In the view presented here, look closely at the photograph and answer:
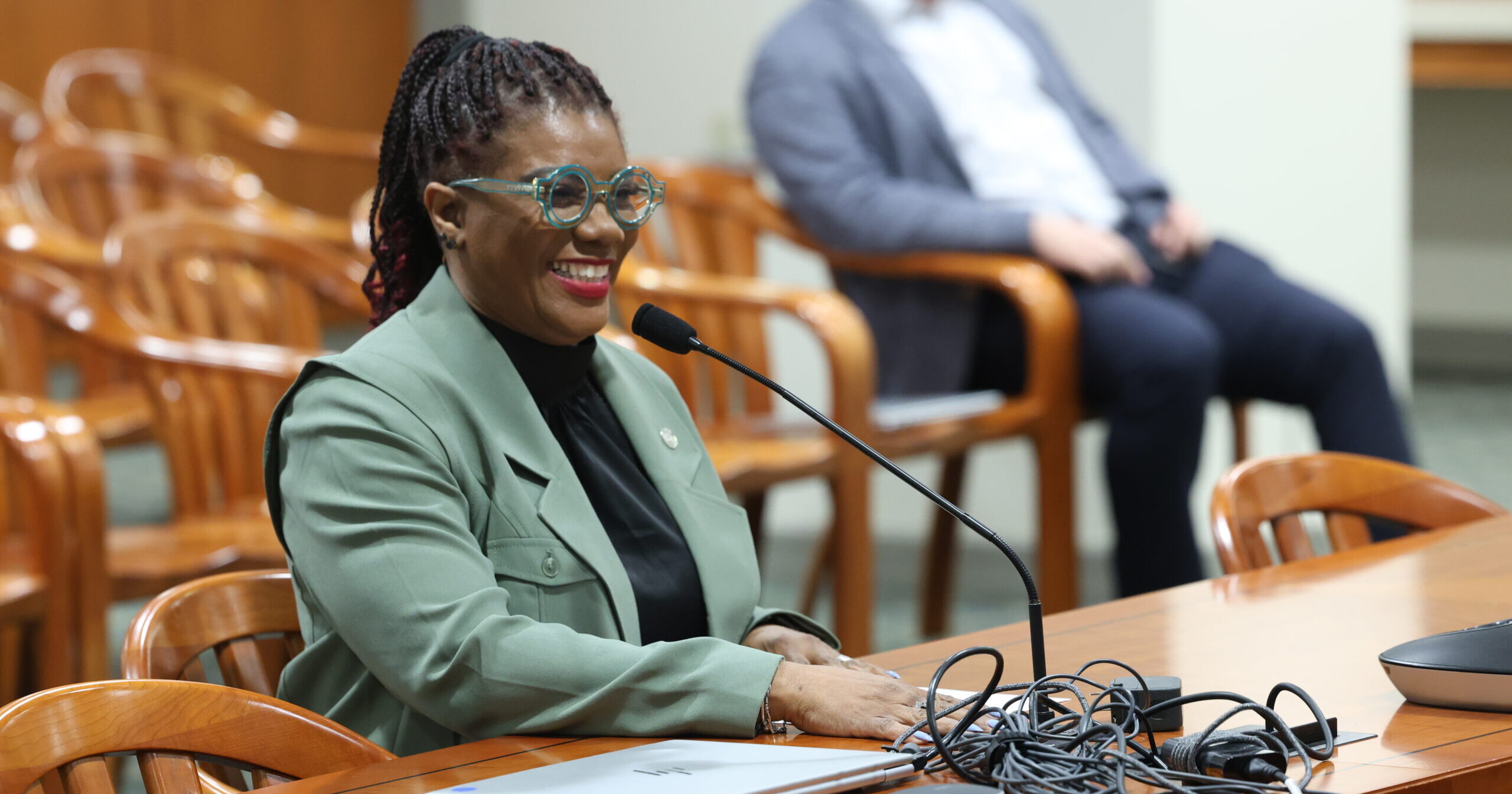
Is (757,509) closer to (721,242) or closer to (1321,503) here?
(721,242)

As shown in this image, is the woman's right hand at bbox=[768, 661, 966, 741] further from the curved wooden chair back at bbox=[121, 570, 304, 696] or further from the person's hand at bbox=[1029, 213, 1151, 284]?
the person's hand at bbox=[1029, 213, 1151, 284]

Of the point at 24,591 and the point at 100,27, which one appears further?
the point at 100,27

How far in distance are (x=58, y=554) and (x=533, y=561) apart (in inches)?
40.0

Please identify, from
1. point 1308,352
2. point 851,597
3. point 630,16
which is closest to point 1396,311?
point 1308,352

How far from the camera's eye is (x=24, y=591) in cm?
199

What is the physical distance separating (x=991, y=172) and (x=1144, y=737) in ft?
7.42

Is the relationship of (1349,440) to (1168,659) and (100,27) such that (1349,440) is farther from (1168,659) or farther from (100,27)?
(100,27)

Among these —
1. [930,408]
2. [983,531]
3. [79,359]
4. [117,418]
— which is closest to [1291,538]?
[983,531]

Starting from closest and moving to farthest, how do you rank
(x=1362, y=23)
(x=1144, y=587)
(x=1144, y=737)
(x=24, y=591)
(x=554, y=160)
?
(x=1144, y=737) < (x=554, y=160) < (x=24, y=591) < (x=1144, y=587) < (x=1362, y=23)

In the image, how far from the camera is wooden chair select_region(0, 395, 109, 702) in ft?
6.60

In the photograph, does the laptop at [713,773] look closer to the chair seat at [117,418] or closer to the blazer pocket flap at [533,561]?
the blazer pocket flap at [533,561]

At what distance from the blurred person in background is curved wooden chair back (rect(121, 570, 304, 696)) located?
1.78 metres

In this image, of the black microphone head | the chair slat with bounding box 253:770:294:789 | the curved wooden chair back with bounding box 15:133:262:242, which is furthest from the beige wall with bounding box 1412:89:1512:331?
the chair slat with bounding box 253:770:294:789

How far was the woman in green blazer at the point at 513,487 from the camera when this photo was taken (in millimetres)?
1104
